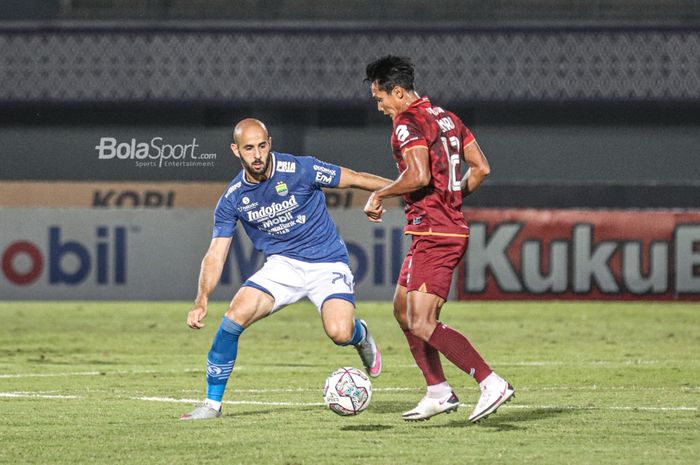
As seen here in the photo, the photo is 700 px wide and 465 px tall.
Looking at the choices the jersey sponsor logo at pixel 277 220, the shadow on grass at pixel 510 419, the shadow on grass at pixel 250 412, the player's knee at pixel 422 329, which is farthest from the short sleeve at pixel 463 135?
the shadow on grass at pixel 250 412

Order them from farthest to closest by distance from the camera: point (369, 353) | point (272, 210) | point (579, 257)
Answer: point (579, 257), point (369, 353), point (272, 210)

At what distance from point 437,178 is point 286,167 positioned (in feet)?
3.79

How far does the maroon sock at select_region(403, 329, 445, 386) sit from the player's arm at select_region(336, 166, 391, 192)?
0.96m

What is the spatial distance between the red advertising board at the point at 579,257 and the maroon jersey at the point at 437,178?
1140 cm

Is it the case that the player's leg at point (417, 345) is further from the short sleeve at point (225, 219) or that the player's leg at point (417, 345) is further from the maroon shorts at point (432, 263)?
the short sleeve at point (225, 219)

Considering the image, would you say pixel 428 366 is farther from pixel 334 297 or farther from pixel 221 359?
pixel 221 359

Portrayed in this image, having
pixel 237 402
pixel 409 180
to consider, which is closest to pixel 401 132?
pixel 409 180

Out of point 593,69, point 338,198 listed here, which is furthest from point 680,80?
point 338,198

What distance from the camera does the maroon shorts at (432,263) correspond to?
7.84 meters

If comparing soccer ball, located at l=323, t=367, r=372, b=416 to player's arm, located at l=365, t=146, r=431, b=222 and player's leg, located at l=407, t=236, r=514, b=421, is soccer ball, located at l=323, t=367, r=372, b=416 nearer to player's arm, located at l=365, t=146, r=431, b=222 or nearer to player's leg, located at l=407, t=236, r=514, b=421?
player's leg, located at l=407, t=236, r=514, b=421

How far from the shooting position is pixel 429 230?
26.0ft

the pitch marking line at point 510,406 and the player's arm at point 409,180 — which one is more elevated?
the player's arm at point 409,180

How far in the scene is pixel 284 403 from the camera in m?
9.12

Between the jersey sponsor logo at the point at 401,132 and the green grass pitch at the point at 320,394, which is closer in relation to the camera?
the green grass pitch at the point at 320,394
